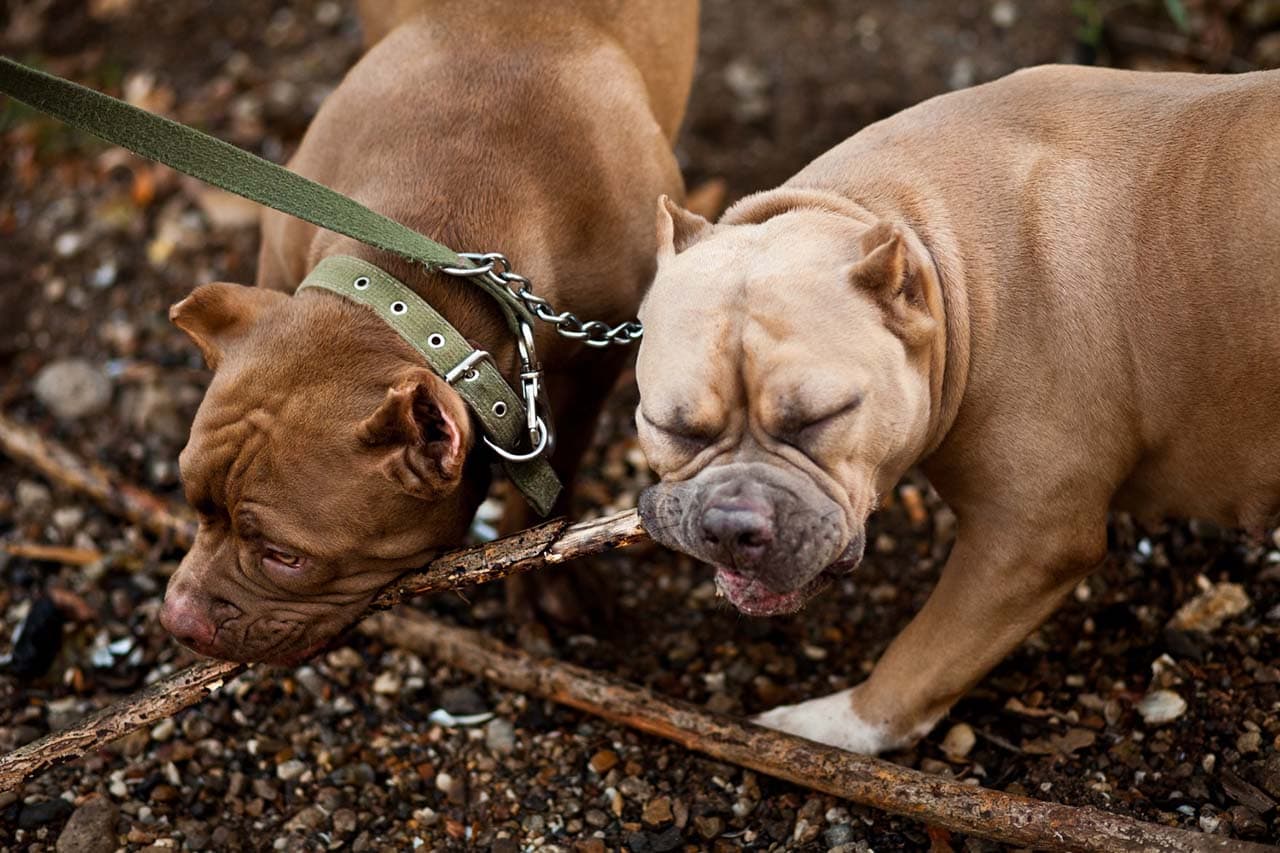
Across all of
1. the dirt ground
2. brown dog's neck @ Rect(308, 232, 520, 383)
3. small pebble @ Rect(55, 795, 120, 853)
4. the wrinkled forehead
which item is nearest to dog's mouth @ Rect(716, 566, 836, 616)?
the wrinkled forehead

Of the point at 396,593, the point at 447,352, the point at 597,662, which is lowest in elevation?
the point at 597,662

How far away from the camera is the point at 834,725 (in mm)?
3809

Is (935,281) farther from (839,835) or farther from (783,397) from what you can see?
(839,835)

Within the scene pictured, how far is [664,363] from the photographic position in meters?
3.24

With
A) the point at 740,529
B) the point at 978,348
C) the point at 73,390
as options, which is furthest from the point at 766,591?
the point at 73,390

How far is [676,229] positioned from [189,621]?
1619 mm

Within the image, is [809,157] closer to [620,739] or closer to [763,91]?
[763,91]

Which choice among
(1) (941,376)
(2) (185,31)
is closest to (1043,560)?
(1) (941,376)

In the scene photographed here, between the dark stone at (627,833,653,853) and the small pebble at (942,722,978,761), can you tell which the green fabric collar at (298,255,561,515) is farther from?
the small pebble at (942,722,978,761)

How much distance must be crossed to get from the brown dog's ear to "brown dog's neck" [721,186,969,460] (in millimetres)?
930

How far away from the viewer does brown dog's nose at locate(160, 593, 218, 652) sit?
3.42 m

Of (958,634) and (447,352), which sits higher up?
(447,352)

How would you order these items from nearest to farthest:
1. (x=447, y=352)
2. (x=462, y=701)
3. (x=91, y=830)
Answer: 1. (x=447, y=352)
2. (x=91, y=830)
3. (x=462, y=701)

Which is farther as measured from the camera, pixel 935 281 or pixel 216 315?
pixel 216 315
